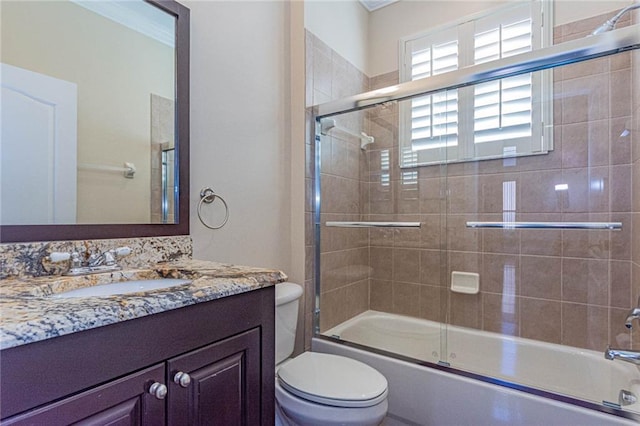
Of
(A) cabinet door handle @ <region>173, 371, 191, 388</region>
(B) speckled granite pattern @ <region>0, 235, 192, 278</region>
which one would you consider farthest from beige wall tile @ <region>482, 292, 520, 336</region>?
(A) cabinet door handle @ <region>173, 371, 191, 388</region>

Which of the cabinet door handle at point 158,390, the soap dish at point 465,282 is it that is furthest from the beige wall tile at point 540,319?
the cabinet door handle at point 158,390

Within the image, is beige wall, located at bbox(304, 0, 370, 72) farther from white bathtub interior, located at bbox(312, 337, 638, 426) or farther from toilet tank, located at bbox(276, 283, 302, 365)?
white bathtub interior, located at bbox(312, 337, 638, 426)

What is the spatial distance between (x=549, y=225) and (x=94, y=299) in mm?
2133

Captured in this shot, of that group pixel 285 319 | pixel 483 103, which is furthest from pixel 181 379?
pixel 483 103

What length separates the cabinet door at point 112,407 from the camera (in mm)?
549

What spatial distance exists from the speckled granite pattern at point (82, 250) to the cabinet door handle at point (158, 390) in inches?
19.8

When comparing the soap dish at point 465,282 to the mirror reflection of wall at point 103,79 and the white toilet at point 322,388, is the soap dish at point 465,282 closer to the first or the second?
the white toilet at point 322,388

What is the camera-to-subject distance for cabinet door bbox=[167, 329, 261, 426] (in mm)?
741

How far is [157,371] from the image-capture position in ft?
2.30

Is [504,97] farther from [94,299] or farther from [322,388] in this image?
[94,299]

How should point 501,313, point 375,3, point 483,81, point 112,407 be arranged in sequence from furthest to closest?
point 375,3, point 501,313, point 483,81, point 112,407

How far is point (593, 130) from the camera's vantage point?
179 centimetres

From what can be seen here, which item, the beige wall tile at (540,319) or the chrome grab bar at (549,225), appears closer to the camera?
the chrome grab bar at (549,225)

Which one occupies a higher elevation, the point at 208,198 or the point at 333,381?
the point at 208,198
